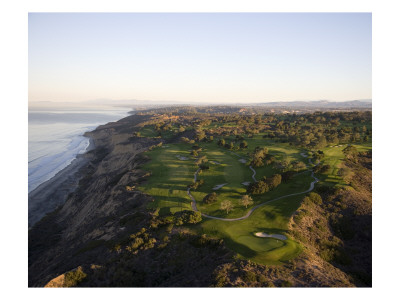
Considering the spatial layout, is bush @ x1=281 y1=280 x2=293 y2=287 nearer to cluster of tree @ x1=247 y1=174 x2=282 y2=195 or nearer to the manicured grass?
cluster of tree @ x1=247 y1=174 x2=282 y2=195

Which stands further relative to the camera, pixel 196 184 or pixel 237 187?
pixel 196 184

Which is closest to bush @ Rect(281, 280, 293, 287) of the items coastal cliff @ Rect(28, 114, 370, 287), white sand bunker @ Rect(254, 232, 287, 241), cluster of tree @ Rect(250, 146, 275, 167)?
coastal cliff @ Rect(28, 114, 370, 287)

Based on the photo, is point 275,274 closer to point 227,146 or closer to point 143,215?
point 143,215

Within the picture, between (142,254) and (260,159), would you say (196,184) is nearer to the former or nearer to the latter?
(142,254)

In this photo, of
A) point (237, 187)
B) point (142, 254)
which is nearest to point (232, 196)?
point (237, 187)

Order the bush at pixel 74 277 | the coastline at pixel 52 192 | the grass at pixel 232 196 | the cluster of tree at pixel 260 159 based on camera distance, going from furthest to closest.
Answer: the cluster of tree at pixel 260 159 < the coastline at pixel 52 192 < the grass at pixel 232 196 < the bush at pixel 74 277

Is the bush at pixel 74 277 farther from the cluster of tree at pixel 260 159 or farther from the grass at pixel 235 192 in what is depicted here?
Result: the cluster of tree at pixel 260 159

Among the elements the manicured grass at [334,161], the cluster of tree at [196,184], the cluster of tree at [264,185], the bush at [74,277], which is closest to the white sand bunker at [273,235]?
the cluster of tree at [264,185]
